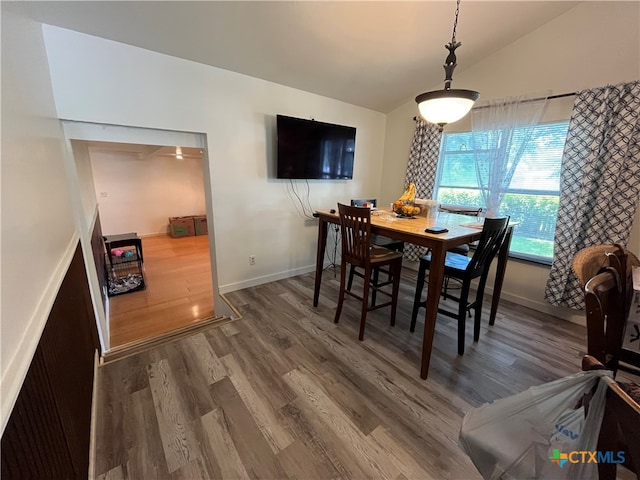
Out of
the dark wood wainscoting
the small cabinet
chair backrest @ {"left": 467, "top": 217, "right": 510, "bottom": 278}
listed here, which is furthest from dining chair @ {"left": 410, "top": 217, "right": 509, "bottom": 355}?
the small cabinet

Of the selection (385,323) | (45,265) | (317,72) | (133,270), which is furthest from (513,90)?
(133,270)

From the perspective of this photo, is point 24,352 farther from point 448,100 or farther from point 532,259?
point 532,259

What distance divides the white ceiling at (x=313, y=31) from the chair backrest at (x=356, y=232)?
4.97 ft

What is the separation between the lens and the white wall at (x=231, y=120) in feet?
6.21

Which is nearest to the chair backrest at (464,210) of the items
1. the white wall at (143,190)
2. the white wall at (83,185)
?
the white wall at (83,185)

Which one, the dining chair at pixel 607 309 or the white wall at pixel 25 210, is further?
the dining chair at pixel 607 309

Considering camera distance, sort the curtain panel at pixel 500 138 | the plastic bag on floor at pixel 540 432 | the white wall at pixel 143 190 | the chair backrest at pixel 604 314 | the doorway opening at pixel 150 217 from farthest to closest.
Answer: the white wall at pixel 143 190 < the curtain panel at pixel 500 138 < the doorway opening at pixel 150 217 < the chair backrest at pixel 604 314 < the plastic bag on floor at pixel 540 432

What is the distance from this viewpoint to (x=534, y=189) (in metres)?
2.73

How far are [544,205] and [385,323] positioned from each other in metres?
2.11

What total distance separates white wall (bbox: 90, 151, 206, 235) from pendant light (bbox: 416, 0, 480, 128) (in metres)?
6.67

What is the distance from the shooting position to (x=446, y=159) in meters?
3.40

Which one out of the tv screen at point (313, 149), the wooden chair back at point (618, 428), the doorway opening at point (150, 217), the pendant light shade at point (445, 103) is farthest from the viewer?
the tv screen at point (313, 149)

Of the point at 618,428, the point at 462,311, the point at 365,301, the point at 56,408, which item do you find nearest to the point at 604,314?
the point at 618,428

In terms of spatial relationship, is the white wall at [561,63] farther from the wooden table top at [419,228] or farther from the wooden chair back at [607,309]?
the wooden chair back at [607,309]
